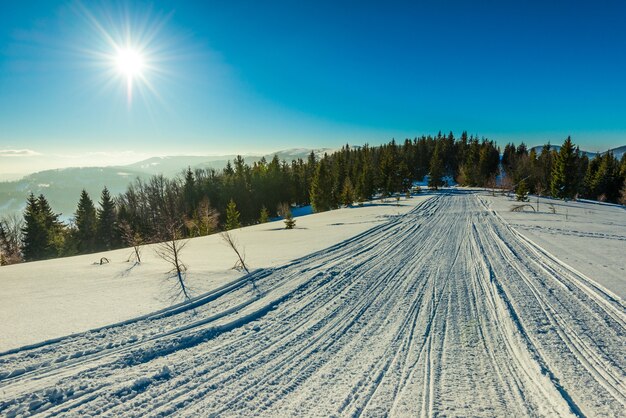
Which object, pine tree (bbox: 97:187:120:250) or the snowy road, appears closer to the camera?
the snowy road

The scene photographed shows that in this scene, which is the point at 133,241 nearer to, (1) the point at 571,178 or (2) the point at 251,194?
(2) the point at 251,194

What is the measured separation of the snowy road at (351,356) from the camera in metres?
3.99

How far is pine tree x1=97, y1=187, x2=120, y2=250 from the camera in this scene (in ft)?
142

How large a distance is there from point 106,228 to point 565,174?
248 feet

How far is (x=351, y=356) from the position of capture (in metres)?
5.12

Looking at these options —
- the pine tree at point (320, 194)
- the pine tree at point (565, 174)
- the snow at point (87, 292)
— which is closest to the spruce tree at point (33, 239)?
the snow at point (87, 292)

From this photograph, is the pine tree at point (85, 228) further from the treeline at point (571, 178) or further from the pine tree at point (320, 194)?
the treeline at point (571, 178)

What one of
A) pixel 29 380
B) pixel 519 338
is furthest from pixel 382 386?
pixel 29 380

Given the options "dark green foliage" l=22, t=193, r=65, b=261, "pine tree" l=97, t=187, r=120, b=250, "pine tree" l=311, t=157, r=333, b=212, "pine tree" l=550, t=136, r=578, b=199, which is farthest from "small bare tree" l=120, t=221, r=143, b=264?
"pine tree" l=550, t=136, r=578, b=199

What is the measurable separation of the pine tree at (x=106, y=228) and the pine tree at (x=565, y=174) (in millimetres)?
72753

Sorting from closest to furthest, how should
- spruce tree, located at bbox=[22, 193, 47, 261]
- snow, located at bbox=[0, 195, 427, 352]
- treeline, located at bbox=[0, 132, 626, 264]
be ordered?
snow, located at bbox=[0, 195, 427, 352] < spruce tree, located at bbox=[22, 193, 47, 261] < treeline, located at bbox=[0, 132, 626, 264]

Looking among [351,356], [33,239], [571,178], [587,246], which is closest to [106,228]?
[33,239]

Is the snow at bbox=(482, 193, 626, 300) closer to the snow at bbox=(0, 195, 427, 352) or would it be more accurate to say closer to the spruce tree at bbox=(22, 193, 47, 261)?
the snow at bbox=(0, 195, 427, 352)

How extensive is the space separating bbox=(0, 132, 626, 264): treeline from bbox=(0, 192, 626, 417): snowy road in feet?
83.1
